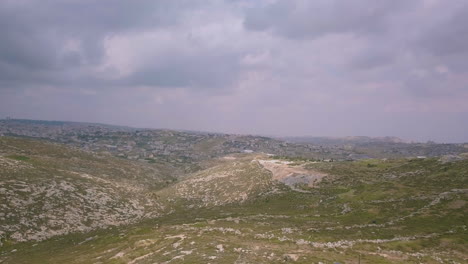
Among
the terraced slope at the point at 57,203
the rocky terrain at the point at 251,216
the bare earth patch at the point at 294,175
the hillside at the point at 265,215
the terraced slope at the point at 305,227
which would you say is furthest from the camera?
the bare earth patch at the point at 294,175

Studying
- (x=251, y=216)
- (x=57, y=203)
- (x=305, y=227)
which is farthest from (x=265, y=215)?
(x=57, y=203)

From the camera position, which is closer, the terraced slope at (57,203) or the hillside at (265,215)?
the hillside at (265,215)

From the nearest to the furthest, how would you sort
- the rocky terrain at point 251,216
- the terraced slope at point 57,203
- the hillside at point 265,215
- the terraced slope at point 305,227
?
the terraced slope at point 305,227
the hillside at point 265,215
the rocky terrain at point 251,216
the terraced slope at point 57,203

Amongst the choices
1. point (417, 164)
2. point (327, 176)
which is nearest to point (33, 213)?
point (327, 176)

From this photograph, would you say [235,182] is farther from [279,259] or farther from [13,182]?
[279,259]

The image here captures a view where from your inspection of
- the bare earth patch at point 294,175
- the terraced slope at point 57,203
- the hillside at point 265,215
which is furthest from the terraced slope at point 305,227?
the terraced slope at point 57,203

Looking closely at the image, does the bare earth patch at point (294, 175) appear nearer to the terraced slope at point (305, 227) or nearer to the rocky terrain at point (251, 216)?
the rocky terrain at point (251, 216)
